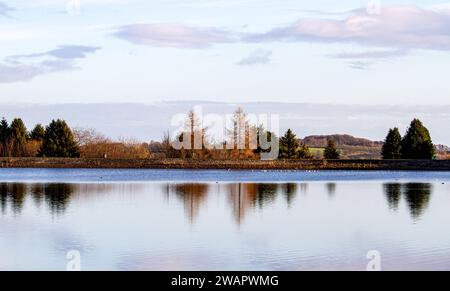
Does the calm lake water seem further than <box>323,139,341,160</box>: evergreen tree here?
No

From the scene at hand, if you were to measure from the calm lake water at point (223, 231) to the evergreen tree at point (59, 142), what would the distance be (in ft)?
125

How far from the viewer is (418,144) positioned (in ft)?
198

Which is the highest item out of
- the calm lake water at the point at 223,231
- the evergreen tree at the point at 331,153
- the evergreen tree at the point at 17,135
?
the evergreen tree at the point at 17,135

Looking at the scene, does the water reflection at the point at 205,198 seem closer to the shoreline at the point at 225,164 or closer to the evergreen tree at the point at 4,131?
the shoreline at the point at 225,164

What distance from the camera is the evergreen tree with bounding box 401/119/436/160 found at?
60103 millimetres

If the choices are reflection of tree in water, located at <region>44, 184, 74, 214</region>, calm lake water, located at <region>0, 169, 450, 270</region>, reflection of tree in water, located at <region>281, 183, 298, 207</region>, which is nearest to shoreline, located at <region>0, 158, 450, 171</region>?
reflection of tree in water, located at <region>281, 183, 298, 207</region>

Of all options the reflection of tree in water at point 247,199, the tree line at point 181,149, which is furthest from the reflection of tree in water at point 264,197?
the tree line at point 181,149

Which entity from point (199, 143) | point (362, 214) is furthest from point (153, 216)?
point (199, 143)

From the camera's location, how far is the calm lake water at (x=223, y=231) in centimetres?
1316

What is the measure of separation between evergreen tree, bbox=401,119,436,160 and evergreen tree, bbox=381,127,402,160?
0.66 metres

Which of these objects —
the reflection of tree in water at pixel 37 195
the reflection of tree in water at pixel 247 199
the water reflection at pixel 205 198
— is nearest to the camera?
the reflection of tree in water at pixel 247 199

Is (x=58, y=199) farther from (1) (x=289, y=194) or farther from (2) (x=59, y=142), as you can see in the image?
(2) (x=59, y=142)

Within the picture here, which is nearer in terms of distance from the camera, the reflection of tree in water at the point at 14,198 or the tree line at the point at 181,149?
the reflection of tree in water at the point at 14,198

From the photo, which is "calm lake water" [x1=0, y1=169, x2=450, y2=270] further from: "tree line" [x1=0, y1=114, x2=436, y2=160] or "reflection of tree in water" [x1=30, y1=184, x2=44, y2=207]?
"tree line" [x1=0, y1=114, x2=436, y2=160]
